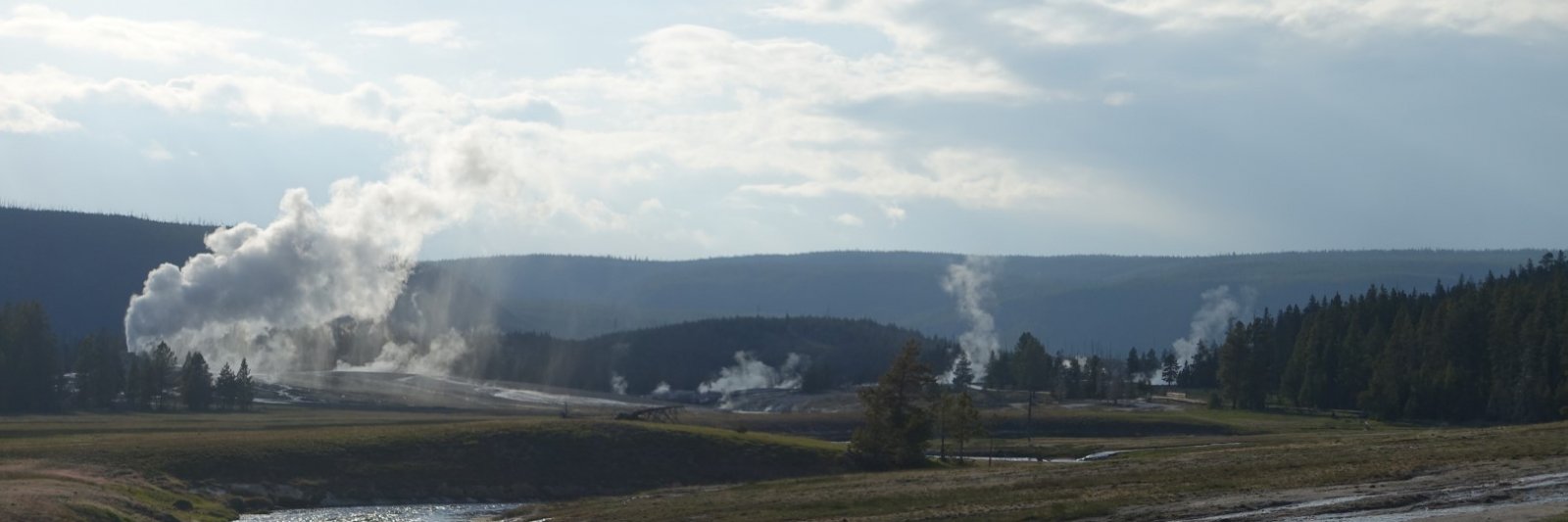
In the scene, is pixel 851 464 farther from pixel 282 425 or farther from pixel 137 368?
pixel 137 368

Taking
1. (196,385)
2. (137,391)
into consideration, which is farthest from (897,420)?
(137,391)

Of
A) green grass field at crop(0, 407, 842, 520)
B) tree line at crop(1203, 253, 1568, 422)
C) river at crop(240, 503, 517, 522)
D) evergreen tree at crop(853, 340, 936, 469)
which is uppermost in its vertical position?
tree line at crop(1203, 253, 1568, 422)

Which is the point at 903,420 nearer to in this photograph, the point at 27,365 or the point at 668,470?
the point at 668,470

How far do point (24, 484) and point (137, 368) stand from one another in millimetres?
106720

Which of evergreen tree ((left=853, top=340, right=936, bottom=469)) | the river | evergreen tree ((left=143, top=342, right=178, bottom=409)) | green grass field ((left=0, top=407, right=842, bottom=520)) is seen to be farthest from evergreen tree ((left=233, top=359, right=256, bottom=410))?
the river

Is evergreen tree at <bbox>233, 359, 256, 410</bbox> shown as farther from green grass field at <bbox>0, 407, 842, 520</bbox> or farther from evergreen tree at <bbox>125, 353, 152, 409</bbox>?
green grass field at <bbox>0, 407, 842, 520</bbox>

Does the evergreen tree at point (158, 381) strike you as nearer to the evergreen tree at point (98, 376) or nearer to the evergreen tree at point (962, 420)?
the evergreen tree at point (98, 376)

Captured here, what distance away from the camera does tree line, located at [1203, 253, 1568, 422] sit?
5561 inches

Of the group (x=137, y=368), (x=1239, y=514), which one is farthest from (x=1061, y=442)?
(x=137, y=368)

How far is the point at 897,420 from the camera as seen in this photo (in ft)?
367

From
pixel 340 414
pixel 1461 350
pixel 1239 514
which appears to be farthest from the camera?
pixel 340 414

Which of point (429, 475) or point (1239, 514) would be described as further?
point (429, 475)

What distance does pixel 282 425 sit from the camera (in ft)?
460

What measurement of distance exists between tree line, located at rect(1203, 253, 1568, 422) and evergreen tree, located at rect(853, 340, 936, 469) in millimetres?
48364
